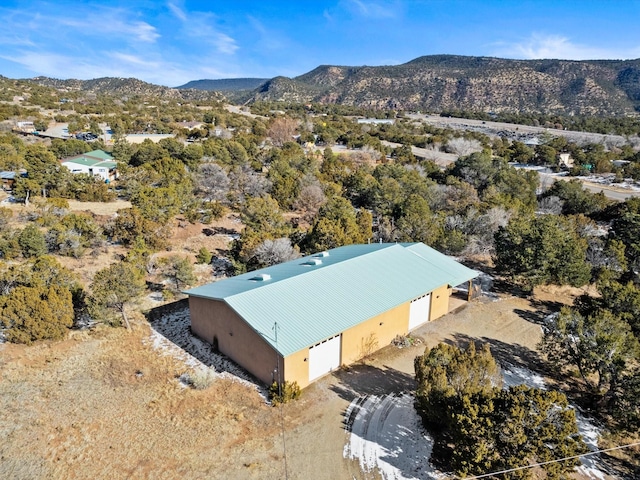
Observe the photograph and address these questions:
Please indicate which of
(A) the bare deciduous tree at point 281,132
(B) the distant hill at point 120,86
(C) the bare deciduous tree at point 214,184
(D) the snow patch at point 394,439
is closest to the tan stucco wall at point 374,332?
(D) the snow patch at point 394,439

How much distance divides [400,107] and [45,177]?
122349mm

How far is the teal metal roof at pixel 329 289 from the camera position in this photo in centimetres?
1571

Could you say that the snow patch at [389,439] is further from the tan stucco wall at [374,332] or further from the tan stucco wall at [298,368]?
the tan stucco wall at [374,332]

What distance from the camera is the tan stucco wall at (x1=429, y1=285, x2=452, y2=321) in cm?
2064

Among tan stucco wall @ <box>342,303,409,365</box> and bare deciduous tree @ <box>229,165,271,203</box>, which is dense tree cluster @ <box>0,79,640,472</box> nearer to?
bare deciduous tree @ <box>229,165,271,203</box>

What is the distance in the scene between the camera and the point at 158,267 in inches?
1037

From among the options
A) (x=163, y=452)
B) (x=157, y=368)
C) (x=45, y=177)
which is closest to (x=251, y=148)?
(x=45, y=177)

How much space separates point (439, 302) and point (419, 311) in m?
1.44

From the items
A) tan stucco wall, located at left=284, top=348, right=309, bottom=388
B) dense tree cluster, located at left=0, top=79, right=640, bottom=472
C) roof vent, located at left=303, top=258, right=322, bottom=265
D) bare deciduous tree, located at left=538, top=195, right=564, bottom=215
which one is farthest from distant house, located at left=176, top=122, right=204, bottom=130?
tan stucco wall, located at left=284, top=348, right=309, bottom=388

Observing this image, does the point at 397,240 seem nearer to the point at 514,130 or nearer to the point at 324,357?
the point at 324,357

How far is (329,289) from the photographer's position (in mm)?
17984

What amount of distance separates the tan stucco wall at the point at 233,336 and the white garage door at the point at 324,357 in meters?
1.51

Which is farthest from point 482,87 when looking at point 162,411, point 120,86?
point 162,411

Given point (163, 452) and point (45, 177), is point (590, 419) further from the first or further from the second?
point (45, 177)
